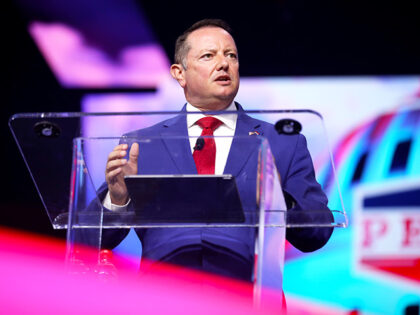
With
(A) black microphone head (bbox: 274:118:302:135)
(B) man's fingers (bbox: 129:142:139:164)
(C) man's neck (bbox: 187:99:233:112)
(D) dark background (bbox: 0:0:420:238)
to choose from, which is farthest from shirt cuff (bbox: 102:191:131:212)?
(D) dark background (bbox: 0:0:420:238)

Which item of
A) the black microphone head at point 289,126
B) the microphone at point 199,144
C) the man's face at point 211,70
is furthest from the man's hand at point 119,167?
the man's face at point 211,70

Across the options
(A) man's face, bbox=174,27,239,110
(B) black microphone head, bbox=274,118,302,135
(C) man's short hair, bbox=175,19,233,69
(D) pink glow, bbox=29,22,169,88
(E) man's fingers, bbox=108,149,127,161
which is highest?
(D) pink glow, bbox=29,22,169,88

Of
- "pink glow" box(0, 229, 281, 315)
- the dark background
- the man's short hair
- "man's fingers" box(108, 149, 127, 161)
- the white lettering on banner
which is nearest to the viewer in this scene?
"pink glow" box(0, 229, 281, 315)

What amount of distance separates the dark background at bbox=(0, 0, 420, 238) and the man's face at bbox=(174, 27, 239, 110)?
1.30m

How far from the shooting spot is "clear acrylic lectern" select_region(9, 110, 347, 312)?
154 centimetres

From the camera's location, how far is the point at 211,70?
7.25ft

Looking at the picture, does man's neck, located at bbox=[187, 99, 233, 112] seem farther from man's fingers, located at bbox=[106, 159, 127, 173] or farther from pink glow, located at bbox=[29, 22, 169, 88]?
pink glow, located at bbox=[29, 22, 169, 88]

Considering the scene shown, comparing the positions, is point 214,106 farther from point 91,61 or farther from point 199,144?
point 91,61

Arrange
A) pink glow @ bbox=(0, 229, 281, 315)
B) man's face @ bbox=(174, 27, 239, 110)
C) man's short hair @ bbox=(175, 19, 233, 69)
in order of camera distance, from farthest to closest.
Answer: man's short hair @ bbox=(175, 19, 233, 69) < man's face @ bbox=(174, 27, 239, 110) < pink glow @ bbox=(0, 229, 281, 315)

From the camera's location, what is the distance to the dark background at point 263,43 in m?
3.59

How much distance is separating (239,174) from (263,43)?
2189mm

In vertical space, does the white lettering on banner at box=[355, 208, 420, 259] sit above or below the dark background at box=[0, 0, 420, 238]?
below

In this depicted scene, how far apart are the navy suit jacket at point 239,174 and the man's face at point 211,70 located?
0.34 m

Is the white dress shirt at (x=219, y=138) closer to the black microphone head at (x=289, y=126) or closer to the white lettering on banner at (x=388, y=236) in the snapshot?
the black microphone head at (x=289, y=126)
